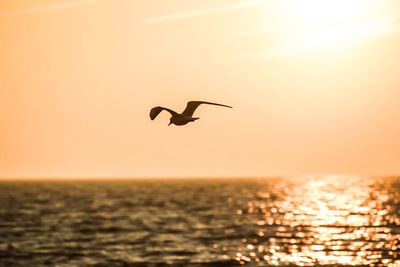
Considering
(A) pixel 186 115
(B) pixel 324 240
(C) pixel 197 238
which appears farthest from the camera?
(B) pixel 324 240

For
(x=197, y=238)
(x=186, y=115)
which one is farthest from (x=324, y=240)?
(x=186, y=115)

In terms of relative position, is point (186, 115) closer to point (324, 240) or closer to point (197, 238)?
point (197, 238)

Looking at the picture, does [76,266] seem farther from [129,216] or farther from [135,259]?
[129,216]

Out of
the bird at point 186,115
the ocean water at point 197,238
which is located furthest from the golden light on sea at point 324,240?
the bird at point 186,115

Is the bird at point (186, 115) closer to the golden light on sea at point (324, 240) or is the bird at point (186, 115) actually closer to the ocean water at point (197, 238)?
the ocean water at point (197, 238)

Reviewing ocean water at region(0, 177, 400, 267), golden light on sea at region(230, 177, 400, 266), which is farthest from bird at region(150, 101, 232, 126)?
golden light on sea at region(230, 177, 400, 266)

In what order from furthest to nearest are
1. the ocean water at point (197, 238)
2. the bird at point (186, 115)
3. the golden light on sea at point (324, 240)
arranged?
the golden light on sea at point (324, 240)
the ocean water at point (197, 238)
the bird at point (186, 115)

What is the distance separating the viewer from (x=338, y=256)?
77375 mm

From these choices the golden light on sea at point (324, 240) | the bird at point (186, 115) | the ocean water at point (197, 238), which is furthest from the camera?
the golden light on sea at point (324, 240)

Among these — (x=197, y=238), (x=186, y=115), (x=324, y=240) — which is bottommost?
(x=197, y=238)

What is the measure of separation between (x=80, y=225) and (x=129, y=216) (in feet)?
60.6

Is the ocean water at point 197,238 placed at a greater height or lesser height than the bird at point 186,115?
lesser

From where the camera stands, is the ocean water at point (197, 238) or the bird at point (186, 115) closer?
the bird at point (186, 115)

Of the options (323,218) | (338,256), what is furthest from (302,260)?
(323,218)
